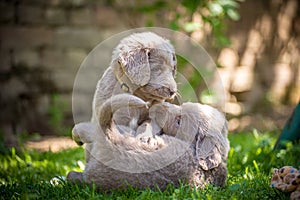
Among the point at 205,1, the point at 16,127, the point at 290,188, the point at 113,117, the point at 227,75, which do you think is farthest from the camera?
the point at 227,75

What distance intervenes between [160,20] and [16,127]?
2.14 meters

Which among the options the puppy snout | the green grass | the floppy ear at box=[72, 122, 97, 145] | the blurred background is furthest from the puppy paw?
the blurred background

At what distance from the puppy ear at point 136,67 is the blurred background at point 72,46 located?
2610mm

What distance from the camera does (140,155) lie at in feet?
8.11

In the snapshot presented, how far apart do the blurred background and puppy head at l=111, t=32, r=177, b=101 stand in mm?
2533

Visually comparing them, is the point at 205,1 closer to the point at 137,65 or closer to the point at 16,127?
the point at 16,127

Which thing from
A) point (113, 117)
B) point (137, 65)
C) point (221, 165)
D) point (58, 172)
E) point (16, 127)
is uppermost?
point (137, 65)

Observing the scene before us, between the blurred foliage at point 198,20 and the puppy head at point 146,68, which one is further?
the blurred foliage at point 198,20

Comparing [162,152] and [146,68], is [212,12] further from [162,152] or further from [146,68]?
[162,152]

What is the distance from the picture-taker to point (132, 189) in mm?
2520

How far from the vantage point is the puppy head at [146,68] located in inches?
97.7

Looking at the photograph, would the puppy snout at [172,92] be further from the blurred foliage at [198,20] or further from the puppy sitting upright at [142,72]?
the blurred foliage at [198,20]

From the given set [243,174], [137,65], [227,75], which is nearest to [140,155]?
[137,65]

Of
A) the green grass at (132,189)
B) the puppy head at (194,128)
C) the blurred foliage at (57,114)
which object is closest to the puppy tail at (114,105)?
the puppy head at (194,128)
